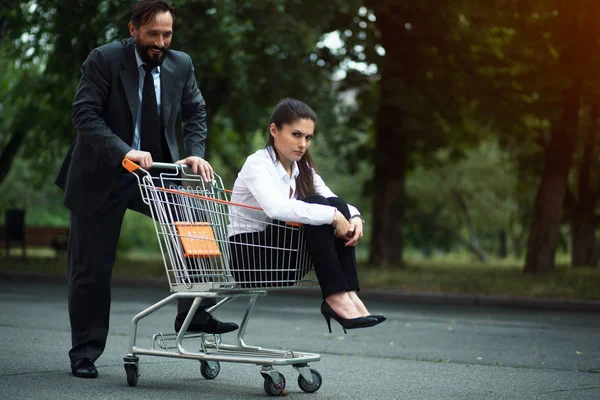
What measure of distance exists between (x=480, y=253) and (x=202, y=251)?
112ft

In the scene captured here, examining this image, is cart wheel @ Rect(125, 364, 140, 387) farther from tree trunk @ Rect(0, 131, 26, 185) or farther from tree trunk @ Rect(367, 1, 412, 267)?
tree trunk @ Rect(0, 131, 26, 185)

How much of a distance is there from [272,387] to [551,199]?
1469 centimetres

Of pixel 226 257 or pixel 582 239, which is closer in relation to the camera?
pixel 226 257

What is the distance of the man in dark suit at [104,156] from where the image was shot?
5.51 m

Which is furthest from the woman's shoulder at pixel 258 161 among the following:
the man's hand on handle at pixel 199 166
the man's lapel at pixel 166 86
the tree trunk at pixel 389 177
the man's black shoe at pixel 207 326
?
the tree trunk at pixel 389 177

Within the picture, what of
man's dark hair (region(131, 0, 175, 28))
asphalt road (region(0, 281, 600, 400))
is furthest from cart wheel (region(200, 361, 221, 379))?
man's dark hair (region(131, 0, 175, 28))

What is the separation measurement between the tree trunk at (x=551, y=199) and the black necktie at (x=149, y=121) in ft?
45.3

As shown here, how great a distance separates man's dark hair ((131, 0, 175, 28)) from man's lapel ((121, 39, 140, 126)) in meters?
0.26

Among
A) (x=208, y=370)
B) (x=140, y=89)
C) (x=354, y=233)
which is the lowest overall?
(x=208, y=370)

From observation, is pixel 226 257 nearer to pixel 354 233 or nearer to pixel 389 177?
pixel 354 233

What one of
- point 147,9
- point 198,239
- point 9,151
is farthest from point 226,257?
point 9,151

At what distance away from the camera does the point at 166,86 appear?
5.62m

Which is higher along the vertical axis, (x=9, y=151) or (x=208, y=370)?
(x=9, y=151)

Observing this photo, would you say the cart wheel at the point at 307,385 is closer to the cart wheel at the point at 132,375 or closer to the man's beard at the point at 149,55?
the cart wheel at the point at 132,375
